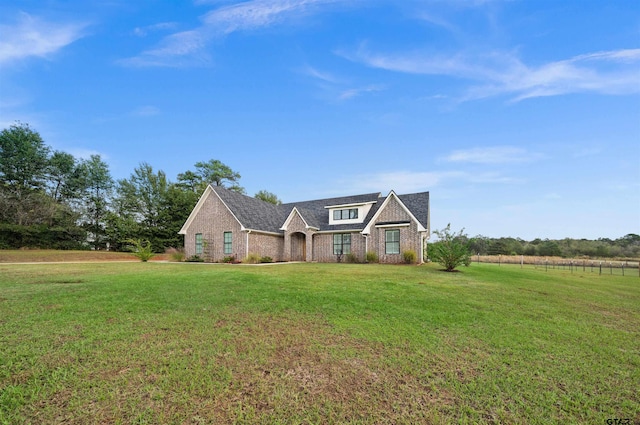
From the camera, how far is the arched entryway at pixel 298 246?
25.6 meters

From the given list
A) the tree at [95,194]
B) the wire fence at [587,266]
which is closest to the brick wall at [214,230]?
the tree at [95,194]

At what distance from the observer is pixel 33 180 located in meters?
32.3

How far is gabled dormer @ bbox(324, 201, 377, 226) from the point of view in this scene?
24.3 metres

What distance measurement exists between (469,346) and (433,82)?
15939 mm

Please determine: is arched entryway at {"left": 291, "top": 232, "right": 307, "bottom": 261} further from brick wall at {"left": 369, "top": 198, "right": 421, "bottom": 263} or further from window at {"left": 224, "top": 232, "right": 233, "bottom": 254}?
brick wall at {"left": 369, "top": 198, "right": 421, "bottom": 263}

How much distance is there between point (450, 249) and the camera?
604 inches

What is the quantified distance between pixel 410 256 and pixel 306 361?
1745 cm

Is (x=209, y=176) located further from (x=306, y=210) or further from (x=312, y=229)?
(x=312, y=229)

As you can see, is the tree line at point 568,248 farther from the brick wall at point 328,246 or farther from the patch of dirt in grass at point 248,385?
the patch of dirt in grass at point 248,385

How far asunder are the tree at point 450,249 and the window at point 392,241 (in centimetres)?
499

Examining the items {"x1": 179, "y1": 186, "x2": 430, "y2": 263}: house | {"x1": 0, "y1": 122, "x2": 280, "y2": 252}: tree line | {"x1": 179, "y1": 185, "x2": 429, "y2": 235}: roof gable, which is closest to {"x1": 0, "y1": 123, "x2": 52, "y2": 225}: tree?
{"x1": 0, "y1": 122, "x2": 280, "y2": 252}: tree line

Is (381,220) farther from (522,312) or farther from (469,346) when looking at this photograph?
(469,346)

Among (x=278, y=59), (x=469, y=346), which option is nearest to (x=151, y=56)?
(x=278, y=59)

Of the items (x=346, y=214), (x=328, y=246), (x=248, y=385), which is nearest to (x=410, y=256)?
(x=346, y=214)
